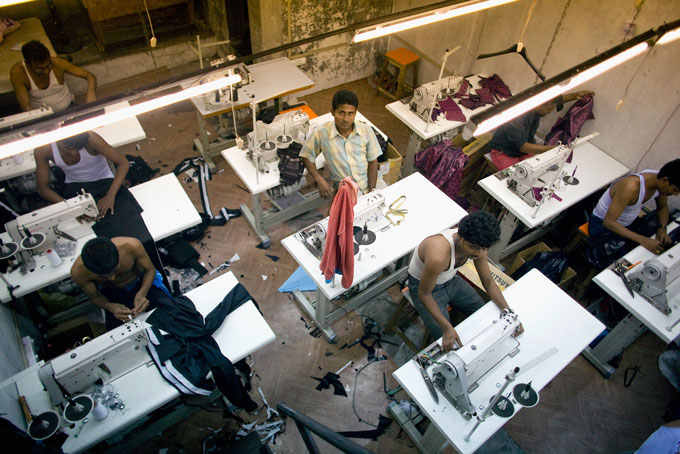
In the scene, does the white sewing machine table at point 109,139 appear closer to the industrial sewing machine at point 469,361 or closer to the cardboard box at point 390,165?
the cardboard box at point 390,165

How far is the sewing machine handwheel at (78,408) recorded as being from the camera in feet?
8.35

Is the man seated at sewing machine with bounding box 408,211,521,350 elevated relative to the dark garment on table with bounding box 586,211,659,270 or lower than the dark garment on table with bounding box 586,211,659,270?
elevated

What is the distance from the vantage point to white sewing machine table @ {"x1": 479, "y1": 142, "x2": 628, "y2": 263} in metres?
4.17

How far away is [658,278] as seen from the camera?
327cm

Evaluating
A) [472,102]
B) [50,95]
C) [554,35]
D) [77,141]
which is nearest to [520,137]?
[472,102]

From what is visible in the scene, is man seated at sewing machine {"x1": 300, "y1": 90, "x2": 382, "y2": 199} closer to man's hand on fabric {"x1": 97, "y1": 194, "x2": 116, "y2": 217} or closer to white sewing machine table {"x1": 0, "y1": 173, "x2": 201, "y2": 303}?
white sewing machine table {"x1": 0, "y1": 173, "x2": 201, "y2": 303}

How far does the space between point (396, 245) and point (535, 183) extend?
1639 mm

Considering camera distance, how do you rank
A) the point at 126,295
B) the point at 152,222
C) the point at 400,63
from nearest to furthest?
the point at 126,295, the point at 152,222, the point at 400,63

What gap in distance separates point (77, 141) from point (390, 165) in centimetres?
300

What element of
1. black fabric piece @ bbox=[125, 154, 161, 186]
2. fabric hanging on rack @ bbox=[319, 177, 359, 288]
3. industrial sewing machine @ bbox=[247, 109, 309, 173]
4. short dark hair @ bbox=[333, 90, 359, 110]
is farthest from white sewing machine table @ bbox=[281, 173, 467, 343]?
black fabric piece @ bbox=[125, 154, 161, 186]

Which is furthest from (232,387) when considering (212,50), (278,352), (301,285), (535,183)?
(212,50)

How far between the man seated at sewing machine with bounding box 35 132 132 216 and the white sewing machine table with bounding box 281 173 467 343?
68.0 inches

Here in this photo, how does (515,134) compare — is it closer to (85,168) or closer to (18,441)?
(85,168)

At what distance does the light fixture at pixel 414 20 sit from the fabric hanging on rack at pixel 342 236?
3.40ft
